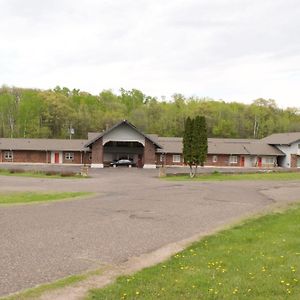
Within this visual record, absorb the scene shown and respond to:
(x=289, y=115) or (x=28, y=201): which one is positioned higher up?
(x=289, y=115)

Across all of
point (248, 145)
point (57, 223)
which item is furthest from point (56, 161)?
point (57, 223)

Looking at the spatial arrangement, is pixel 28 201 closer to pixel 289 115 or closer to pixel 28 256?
pixel 28 256

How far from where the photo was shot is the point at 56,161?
2537 inches

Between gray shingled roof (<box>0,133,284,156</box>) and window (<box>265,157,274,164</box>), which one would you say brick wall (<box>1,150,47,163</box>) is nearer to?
gray shingled roof (<box>0,133,284,156</box>)

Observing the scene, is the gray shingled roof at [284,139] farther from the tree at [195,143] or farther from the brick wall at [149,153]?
the tree at [195,143]

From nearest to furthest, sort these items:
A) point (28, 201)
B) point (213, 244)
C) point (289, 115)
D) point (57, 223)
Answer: point (213, 244) < point (57, 223) < point (28, 201) < point (289, 115)

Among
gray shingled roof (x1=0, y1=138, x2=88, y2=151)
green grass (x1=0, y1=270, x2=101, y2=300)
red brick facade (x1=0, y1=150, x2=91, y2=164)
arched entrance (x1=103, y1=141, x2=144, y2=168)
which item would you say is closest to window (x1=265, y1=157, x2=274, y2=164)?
arched entrance (x1=103, y1=141, x2=144, y2=168)

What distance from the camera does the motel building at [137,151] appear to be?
200ft

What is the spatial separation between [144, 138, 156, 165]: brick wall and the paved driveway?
1365 inches

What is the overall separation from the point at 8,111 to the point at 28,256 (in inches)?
3762

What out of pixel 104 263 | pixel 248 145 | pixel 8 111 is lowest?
pixel 104 263

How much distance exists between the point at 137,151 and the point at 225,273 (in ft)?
190

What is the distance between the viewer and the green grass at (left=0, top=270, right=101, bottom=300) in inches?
295

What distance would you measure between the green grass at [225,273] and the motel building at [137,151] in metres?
48.3
